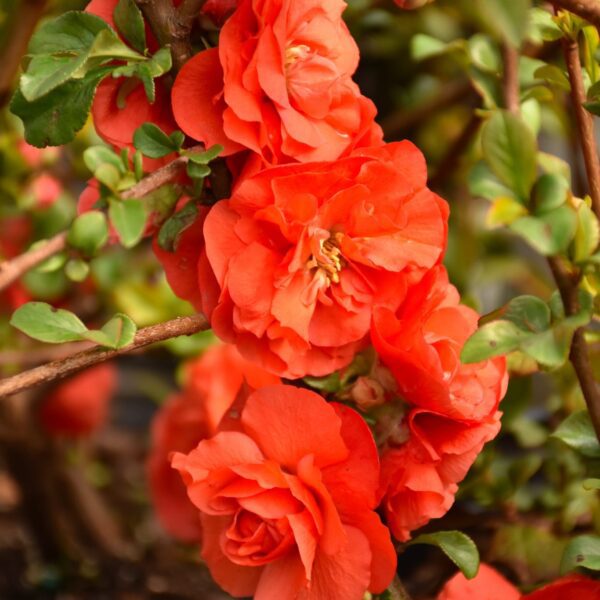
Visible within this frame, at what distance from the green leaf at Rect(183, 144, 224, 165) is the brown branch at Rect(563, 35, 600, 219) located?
0.16m

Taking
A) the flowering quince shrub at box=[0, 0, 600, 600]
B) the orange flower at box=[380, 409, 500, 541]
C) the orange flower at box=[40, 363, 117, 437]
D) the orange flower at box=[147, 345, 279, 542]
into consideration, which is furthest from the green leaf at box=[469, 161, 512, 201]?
the orange flower at box=[40, 363, 117, 437]

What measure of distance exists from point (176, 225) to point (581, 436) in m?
0.22

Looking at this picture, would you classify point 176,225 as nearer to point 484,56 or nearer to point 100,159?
point 100,159

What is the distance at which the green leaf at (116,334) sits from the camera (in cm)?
40

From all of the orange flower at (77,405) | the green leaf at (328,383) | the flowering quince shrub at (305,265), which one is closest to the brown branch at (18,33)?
the flowering quince shrub at (305,265)

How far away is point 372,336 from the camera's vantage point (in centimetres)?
43

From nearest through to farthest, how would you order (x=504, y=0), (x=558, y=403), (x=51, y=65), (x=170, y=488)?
1. (x=504, y=0)
2. (x=51, y=65)
3. (x=558, y=403)
4. (x=170, y=488)

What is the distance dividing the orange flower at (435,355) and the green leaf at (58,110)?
0.15 metres

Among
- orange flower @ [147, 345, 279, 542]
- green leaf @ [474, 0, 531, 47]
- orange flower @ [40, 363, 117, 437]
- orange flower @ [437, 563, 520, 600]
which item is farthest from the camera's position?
orange flower @ [40, 363, 117, 437]

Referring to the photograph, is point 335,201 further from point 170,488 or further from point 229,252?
point 170,488

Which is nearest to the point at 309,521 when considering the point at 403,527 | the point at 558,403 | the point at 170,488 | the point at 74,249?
the point at 403,527

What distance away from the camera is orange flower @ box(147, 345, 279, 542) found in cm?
74

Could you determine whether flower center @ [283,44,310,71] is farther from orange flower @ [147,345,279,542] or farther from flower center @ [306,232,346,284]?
orange flower @ [147,345,279,542]

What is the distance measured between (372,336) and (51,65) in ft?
0.58
